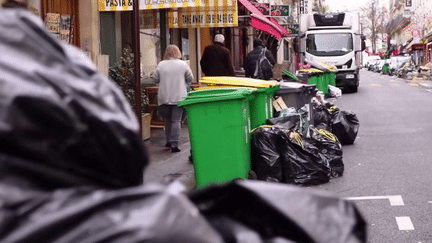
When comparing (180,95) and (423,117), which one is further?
(423,117)

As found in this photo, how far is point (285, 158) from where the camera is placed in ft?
25.9

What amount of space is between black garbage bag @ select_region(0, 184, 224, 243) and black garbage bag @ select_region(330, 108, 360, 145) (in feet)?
33.4

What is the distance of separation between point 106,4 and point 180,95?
2456mm

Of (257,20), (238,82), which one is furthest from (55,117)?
(257,20)

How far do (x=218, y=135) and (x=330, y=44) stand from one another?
847 inches

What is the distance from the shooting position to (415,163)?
9.41 m

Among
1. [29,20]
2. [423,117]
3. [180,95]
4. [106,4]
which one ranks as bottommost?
[423,117]

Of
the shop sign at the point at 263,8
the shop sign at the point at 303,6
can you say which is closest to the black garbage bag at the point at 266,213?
the shop sign at the point at 263,8

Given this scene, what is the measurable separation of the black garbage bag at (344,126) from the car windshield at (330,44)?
1658 centimetres

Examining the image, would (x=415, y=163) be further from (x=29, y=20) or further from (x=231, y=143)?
(x=29, y=20)

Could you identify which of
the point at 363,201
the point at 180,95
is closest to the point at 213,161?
the point at 363,201

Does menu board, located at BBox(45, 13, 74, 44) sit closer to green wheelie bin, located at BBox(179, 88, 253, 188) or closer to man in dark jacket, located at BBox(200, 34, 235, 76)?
man in dark jacket, located at BBox(200, 34, 235, 76)

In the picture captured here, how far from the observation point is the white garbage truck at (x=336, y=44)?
27.9 m

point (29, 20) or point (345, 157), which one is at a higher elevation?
point (29, 20)
